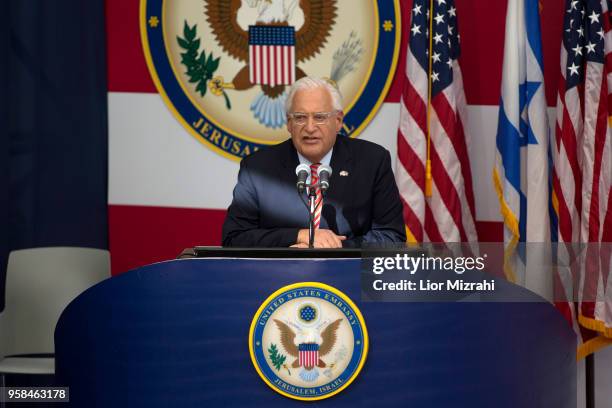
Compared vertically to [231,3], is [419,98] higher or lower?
lower

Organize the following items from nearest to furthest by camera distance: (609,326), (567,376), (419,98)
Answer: (567,376) → (609,326) → (419,98)

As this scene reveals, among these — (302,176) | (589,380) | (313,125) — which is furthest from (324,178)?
(589,380)

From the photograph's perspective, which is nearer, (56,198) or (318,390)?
(318,390)

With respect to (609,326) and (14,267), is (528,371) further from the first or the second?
(14,267)

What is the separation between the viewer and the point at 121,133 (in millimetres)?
4820

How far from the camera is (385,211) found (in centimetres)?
306

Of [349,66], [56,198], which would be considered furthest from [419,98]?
[56,198]

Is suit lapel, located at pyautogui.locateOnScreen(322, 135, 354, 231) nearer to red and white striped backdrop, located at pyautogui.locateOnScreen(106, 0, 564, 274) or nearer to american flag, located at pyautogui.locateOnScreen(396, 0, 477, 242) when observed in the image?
american flag, located at pyautogui.locateOnScreen(396, 0, 477, 242)

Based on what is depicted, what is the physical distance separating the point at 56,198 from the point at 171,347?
105 inches

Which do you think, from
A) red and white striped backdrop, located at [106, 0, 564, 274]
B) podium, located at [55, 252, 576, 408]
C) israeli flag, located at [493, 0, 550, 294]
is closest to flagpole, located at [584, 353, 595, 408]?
israeli flag, located at [493, 0, 550, 294]

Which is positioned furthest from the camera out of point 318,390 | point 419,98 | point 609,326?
point 419,98

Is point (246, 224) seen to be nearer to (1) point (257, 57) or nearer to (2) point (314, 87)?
(2) point (314, 87)

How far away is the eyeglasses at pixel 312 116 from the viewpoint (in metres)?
2.98

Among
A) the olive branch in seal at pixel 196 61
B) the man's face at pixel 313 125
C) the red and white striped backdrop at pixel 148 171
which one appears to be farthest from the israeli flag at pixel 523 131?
the olive branch in seal at pixel 196 61
